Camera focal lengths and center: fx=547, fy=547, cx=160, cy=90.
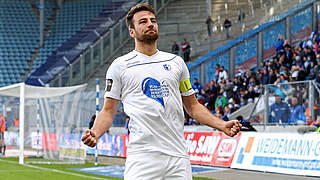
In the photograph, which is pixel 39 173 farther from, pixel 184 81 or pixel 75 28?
pixel 75 28

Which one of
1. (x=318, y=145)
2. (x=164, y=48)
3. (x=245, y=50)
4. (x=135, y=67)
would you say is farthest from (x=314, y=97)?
(x=164, y=48)

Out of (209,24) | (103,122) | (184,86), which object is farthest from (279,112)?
(209,24)

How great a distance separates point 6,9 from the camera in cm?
4184

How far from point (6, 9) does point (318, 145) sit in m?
34.8

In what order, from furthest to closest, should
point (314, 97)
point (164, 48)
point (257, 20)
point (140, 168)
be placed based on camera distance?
point (164, 48) < point (257, 20) < point (314, 97) < point (140, 168)

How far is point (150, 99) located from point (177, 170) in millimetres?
579

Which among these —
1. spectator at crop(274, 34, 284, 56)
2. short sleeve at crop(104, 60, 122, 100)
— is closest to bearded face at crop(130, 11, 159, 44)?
short sleeve at crop(104, 60, 122, 100)

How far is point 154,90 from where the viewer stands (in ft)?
13.9

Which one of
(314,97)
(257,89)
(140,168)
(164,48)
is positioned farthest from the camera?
(164,48)

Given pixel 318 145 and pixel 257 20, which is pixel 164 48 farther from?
pixel 318 145

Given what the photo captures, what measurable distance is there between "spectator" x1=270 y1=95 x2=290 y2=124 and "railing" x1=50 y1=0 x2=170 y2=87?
1364 centimetres

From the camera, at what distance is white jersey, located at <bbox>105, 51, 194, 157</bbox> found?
418 centimetres

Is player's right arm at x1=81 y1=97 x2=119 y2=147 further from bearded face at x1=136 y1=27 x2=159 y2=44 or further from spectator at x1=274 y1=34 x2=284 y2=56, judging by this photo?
spectator at x1=274 y1=34 x2=284 y2=56

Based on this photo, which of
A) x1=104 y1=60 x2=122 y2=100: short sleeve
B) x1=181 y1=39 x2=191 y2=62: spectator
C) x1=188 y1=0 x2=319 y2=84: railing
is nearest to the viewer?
x1=104 y1=60 x2=122 y2=100: short sleeve
